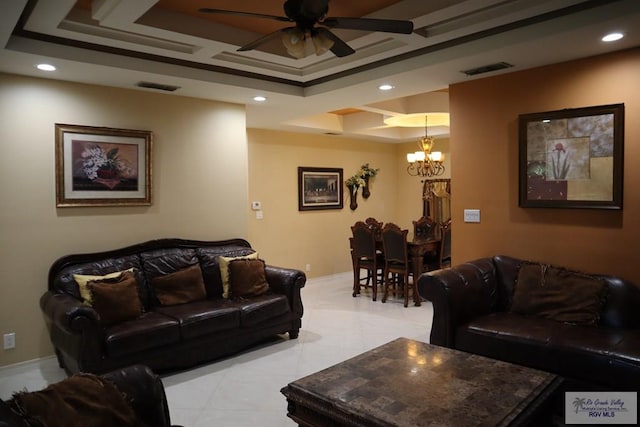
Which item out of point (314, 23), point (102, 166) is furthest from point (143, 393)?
point (102, 166)

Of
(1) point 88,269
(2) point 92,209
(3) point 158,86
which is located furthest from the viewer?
(3) point 158,86

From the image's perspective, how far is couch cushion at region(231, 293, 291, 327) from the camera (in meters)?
3.88

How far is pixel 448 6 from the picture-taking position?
2801 millimetres

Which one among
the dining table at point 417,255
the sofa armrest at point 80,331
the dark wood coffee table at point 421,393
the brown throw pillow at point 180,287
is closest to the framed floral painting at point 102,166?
the brown throw pillow at point 180,287

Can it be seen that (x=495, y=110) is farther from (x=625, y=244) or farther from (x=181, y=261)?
(x=181, y=261)

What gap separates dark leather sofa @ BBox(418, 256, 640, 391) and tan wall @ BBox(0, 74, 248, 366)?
8.04 feet

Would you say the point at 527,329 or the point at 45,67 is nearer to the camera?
the point at 527,329

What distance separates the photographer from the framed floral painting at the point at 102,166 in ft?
12.4

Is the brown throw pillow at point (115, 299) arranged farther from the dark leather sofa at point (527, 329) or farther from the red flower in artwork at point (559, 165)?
the red flower in artwork at point (559, 165)

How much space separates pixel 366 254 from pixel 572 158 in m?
2.99

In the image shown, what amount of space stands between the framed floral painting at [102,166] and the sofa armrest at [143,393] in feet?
8.40

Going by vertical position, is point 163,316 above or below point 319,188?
below

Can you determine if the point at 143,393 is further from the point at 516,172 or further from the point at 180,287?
the point at 516,172

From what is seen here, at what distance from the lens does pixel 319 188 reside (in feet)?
23.6
